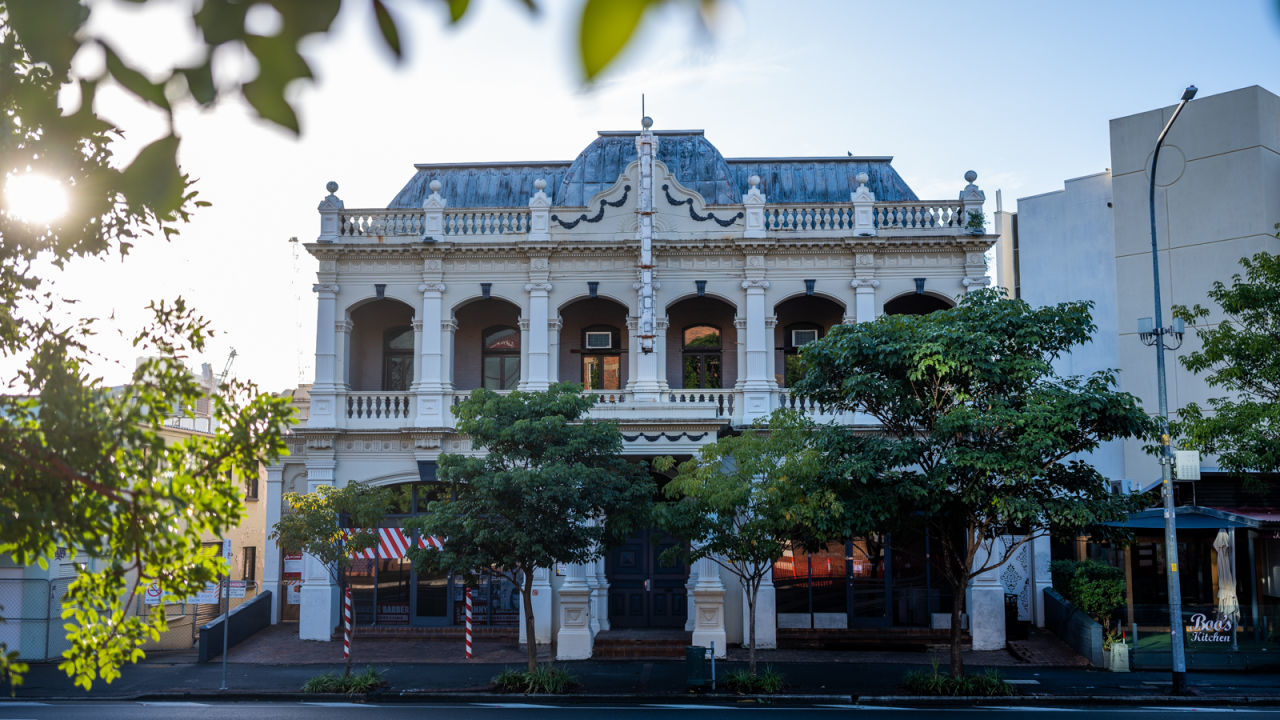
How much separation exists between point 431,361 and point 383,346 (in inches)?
104

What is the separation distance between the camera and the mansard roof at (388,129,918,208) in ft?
92.5

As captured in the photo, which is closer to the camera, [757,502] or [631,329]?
[757,502]

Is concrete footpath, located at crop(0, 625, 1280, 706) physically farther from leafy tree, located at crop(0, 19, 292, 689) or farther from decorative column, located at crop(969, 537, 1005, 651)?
leafy tree, located at crop(0, 19, 292, 689)

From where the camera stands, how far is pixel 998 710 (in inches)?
703

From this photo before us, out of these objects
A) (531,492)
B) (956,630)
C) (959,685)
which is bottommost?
(959,685)

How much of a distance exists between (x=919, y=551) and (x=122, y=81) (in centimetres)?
2394

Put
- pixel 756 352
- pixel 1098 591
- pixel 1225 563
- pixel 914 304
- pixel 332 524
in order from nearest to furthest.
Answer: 1. pixel 332 524
2. pixel 1225 563
3. pixel 1098 591
4. pixel 756 352
5. pixel 914 304

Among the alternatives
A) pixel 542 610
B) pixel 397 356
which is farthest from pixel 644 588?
pixel 397 356

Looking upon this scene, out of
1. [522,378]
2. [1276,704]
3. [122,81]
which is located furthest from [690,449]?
[122,81]

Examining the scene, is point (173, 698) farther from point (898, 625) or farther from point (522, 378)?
point (898, 625)

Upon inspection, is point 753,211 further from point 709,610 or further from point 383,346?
point 383,346

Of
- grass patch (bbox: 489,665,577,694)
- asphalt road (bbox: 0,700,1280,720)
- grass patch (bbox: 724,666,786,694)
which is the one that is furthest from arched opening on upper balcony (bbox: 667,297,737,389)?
asphalt road (bbox: 0,700,1280,720)

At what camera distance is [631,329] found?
85.0 feet

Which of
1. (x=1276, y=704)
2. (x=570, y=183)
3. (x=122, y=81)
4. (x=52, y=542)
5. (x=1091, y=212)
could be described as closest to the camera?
(x=122, y=81)
